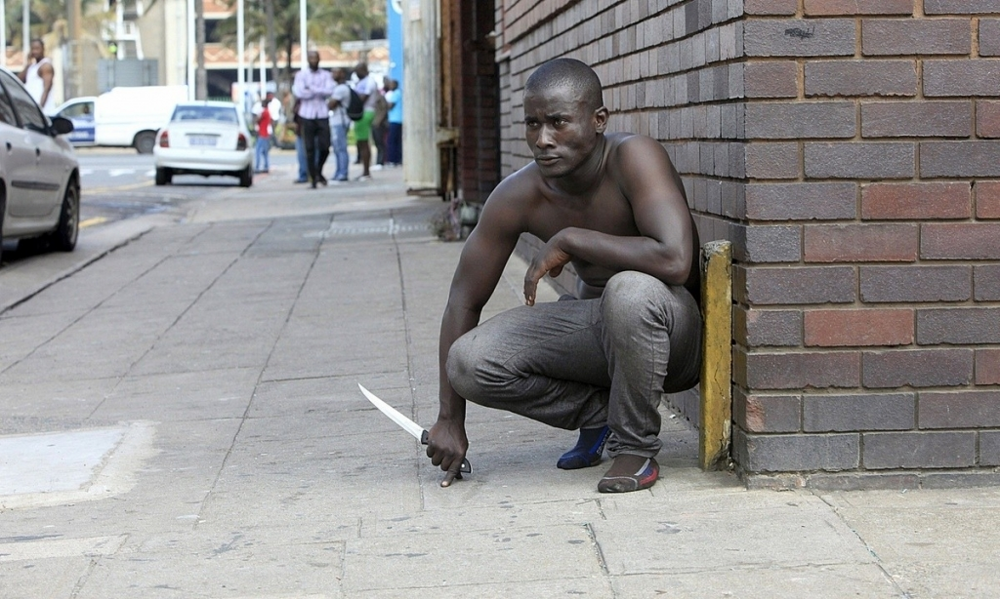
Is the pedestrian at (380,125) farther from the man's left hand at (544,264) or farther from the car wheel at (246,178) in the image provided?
the man's left hand at (544,264)

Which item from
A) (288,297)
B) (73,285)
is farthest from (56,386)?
(73,285)

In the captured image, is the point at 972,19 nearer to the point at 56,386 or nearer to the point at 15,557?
the point at 15,557

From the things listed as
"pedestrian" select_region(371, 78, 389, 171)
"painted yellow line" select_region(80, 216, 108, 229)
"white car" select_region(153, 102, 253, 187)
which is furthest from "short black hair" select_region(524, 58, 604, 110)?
"pedestrian" select_region(371, 78, 389, 171)

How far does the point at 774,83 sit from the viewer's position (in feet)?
12.9

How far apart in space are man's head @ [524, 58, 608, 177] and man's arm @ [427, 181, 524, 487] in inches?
9.8

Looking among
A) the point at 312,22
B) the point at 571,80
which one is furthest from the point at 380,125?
the point at 312,22

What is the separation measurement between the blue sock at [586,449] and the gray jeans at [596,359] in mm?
61

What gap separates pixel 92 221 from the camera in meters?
16.3

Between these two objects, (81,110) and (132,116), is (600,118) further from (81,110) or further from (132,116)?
(81,110)

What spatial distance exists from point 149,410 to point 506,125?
5.37 meters

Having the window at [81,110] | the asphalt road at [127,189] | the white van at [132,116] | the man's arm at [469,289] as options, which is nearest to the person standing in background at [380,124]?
A: the asphalt road at [127,189]

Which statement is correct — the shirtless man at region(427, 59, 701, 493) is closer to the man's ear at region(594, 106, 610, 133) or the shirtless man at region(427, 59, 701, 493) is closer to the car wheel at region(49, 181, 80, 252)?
the man's ear at region(594, 106, 610, 133)

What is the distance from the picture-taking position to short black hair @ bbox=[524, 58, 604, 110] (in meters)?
4.05

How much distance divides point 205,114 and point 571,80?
67.2ft
